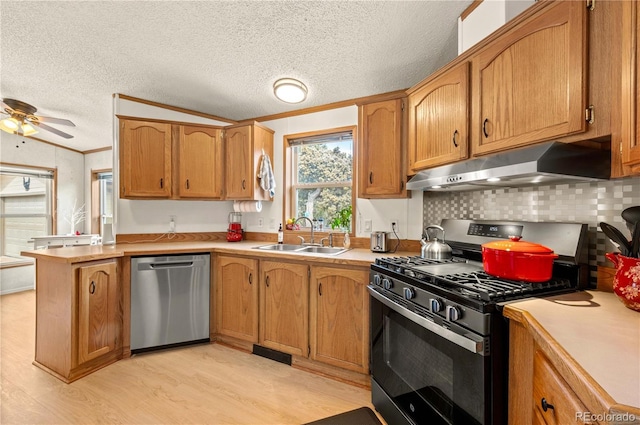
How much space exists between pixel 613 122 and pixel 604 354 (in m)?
0.85

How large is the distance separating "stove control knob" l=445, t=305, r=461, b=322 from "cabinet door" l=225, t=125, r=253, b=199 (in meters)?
2.34

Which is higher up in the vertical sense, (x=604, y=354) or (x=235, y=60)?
(x=235, y=60)

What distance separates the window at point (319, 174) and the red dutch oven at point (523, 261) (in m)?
1.68

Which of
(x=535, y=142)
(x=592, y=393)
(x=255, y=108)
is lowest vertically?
(x=592, y=393)

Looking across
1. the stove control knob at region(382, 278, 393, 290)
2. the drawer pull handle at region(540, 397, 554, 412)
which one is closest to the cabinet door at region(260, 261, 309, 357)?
the stove control knob at region(382, 278, 393, 290)

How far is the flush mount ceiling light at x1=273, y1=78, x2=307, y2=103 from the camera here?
103 inches

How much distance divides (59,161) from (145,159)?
12.0ft

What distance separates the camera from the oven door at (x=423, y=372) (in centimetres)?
109

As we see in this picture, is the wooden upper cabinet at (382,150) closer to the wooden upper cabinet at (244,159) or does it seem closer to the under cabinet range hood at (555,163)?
the under cabinet range hood at (555,163)

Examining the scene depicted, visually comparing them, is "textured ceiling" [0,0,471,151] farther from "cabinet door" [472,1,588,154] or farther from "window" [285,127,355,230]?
"cabinet door" [472,1,588,154]

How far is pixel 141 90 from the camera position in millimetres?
2906

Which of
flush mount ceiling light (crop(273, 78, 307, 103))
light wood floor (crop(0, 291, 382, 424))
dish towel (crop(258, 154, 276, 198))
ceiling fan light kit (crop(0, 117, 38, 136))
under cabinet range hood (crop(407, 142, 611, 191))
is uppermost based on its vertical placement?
flush mount ceiling light (crop(273, 78, 307, 103))

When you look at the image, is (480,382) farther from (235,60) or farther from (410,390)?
(235,60)

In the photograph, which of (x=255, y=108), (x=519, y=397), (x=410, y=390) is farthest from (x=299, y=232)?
(x=519, y=397)
